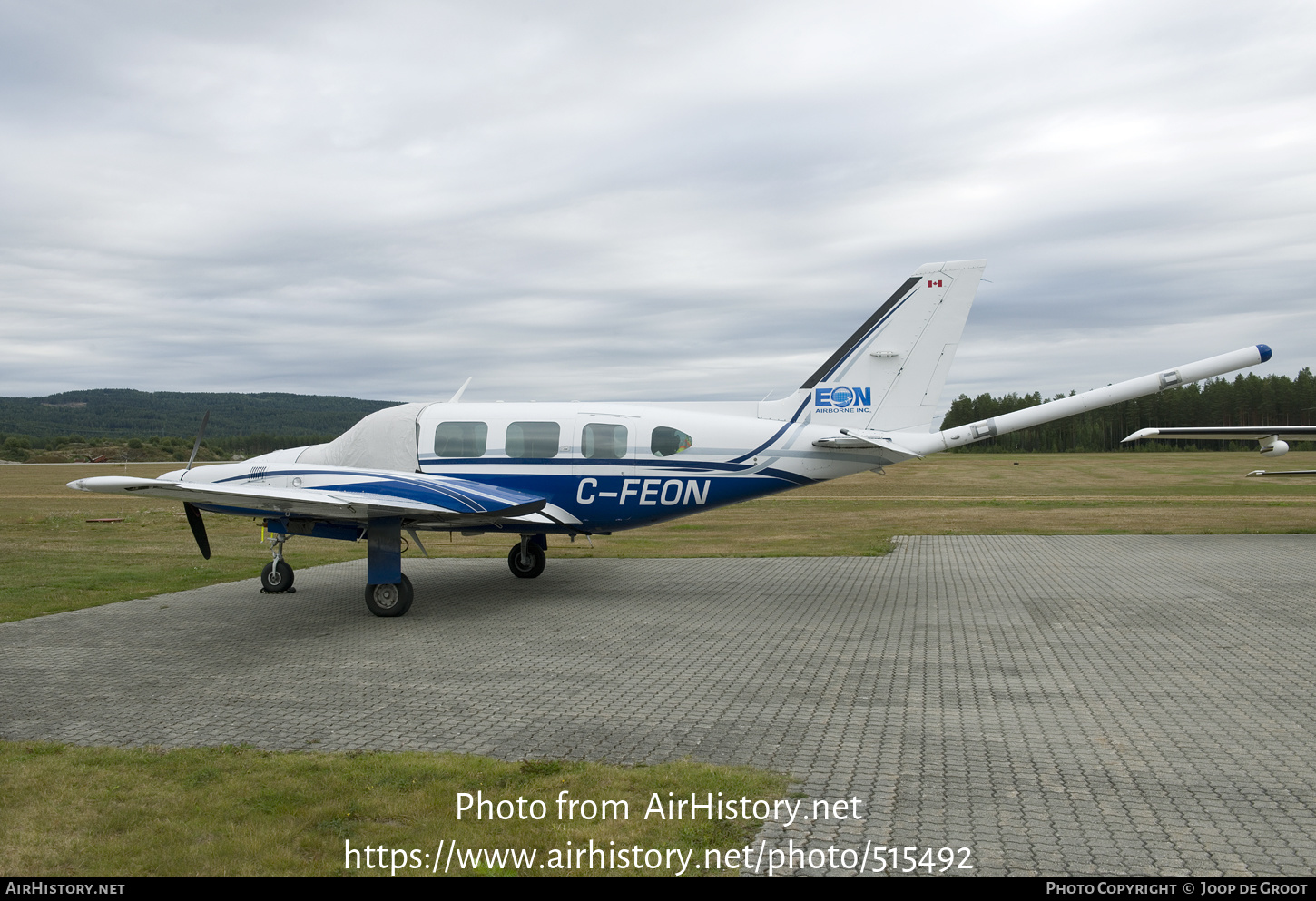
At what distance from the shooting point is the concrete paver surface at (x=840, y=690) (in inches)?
194

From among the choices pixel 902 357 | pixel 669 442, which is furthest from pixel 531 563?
pixel 902 357

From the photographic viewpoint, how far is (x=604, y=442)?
43.8ft

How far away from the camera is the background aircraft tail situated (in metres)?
12.9

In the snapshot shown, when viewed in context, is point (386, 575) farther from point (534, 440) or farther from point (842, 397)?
point (842, 397)

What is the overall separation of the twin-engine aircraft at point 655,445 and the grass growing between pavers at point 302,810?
6.34 meters

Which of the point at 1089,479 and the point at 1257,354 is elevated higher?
→ the point at 1257,354

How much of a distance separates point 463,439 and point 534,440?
117 cm

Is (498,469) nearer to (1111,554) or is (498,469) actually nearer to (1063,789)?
(1063,789)

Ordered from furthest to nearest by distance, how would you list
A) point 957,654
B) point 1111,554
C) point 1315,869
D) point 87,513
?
point 87,513, point 1111,554, point 957,654, point 1315,869

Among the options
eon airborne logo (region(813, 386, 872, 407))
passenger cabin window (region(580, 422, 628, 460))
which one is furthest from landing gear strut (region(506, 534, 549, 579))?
eon airborne logo (region(813, 386, 872, 407))

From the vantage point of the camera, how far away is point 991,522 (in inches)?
1024

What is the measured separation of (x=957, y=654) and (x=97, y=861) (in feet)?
25.5

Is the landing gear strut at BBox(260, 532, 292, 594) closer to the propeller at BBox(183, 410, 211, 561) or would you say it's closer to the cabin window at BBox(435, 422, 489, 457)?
the propeller at BBox(183, 410, 211, 561)

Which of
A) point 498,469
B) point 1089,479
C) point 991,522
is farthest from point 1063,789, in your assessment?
point 1089,479
